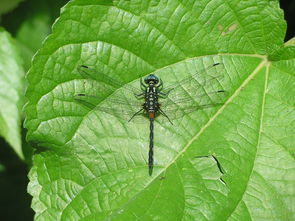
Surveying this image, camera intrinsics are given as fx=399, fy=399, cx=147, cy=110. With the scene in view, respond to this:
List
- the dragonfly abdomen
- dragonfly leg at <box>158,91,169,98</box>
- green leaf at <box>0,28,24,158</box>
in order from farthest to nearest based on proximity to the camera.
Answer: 1. green leaf at <box>0,28,24,158</box>
2. dragonfly leg at <box>158,91,169,98</box>
3. the dragonfly abdomen

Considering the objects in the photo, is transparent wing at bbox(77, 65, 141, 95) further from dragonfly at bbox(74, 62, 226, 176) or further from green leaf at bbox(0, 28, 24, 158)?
green leaf at bbox(0, 28, 24, 158)

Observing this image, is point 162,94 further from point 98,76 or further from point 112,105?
point 98,76

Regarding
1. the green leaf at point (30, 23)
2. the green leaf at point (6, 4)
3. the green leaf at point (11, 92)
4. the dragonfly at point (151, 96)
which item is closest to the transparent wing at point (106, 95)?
the dragonfly at point (151, 96)

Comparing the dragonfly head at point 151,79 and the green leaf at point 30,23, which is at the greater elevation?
the green leaf at point 30,23

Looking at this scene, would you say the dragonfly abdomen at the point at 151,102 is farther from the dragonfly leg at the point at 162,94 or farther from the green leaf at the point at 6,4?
the green leaf at the point at 6,4

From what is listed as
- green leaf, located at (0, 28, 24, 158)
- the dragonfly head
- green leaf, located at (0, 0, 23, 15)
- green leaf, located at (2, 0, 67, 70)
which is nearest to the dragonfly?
the dragonfly head

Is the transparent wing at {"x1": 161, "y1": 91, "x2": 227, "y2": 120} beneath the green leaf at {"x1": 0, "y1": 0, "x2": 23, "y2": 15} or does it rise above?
beneath

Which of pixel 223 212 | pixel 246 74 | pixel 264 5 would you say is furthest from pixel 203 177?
pixel 264 5
